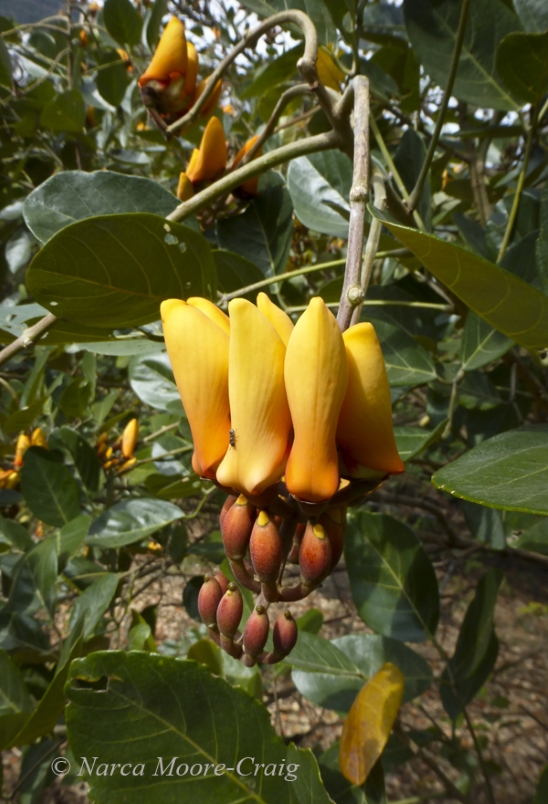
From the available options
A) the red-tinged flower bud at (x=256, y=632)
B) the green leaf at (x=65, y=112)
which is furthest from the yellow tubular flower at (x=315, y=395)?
the green leaf at (x=65, y=112)

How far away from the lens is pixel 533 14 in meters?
0.68

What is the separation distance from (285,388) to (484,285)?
162mm

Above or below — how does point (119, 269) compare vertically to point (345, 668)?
above

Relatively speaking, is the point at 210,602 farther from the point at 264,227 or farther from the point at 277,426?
the point at 264,227

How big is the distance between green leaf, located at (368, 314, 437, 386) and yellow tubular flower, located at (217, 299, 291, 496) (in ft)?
1.30

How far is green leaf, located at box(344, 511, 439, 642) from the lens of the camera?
2.74 ft

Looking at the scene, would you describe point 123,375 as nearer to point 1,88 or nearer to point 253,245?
point 1,88

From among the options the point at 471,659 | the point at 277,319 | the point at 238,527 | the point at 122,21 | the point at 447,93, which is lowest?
the point at 471,659

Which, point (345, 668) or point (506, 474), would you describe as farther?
point (345, 668)

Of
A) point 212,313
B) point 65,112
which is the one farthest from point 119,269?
point 65,112

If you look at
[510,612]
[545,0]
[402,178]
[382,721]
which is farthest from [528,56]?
[510,612]

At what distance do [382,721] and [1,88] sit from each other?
1.86 meters

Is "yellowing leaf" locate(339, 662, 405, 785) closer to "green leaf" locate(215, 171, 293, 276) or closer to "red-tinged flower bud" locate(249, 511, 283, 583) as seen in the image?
"red-tinged flower bud" locate(249, 511, 283, 583)

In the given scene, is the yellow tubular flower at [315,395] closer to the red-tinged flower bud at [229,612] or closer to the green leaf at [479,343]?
the red-tinged flower bud at [229,612]
